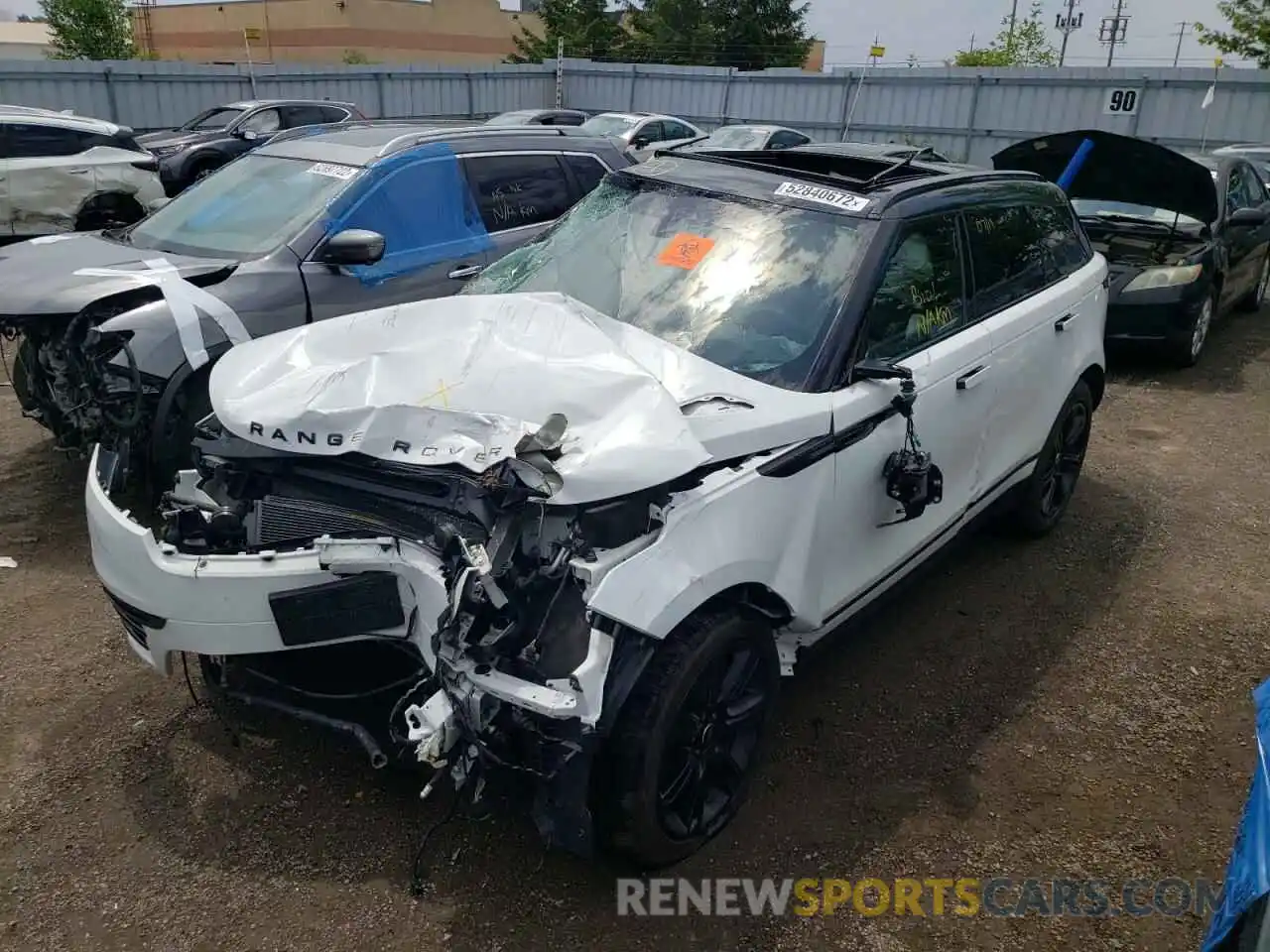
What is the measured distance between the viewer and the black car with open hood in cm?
657

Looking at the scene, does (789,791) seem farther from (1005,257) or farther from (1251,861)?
(1005,257)

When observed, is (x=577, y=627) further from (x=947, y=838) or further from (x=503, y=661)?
(x=947, y=838)

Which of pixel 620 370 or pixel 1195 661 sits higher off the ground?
pixel 620 370

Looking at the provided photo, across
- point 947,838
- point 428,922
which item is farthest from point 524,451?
point 947,838

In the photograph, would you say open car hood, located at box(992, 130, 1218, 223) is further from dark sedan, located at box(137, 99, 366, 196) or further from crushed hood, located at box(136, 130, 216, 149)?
crushed hood, located at box(136, 130, 216, 149)

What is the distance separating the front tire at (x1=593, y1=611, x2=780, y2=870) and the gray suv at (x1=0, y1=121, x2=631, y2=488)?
2950 millimetres

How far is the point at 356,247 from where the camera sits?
16.1 ft

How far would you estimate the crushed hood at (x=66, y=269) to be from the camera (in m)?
4.53

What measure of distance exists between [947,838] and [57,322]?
453cm

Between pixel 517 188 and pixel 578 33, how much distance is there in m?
38.6

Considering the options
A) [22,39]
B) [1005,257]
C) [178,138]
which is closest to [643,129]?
[178,138]

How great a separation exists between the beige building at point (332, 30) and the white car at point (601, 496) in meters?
41.8

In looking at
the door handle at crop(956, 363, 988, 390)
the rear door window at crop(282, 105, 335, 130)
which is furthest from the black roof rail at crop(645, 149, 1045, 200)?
the rear door window at crop(282, 105, 335, 130)

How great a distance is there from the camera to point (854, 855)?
2926 millimetres
